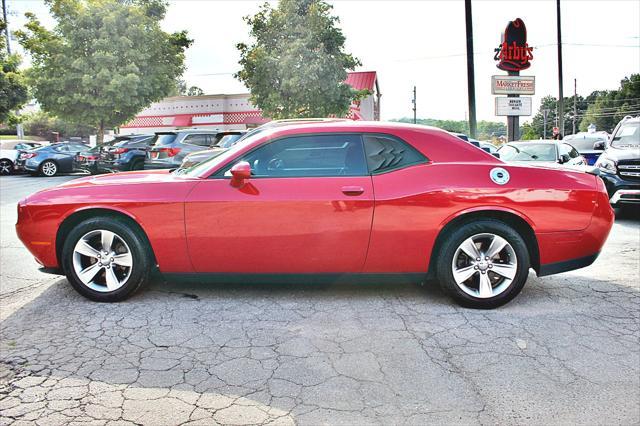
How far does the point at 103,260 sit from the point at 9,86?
25.4 metres

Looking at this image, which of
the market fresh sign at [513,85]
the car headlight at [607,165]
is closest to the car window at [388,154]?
the car headlight at [607,165]

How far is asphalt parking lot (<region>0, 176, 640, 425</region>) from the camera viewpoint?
2758 mm

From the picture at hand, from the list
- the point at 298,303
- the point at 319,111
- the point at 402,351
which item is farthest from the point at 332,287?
the point at 319,111

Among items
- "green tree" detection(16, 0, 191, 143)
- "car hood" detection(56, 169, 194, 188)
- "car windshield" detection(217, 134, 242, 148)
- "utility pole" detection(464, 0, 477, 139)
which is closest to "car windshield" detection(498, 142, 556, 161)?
"utility pole" detection(464, 0, 477, 139)

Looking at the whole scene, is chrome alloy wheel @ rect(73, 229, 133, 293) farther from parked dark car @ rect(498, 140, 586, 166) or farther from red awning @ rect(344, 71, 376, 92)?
red awning @ rect(344, 71, 376, 92)

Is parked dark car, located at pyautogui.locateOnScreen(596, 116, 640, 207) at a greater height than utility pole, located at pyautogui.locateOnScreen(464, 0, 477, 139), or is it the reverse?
utility pole, located at pyautogui.locateOnScreen(464, 0, 477, 139)

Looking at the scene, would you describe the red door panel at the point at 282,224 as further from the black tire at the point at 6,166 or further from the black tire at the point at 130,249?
the black tire at the point at 6,166

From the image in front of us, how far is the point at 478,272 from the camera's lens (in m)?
4.29

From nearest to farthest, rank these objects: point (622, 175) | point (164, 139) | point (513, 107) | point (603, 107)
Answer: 1. point (622, 175)
2. point (164, 139)
3. point (513, 107)
4. point (603, 107)

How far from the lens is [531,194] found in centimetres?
423

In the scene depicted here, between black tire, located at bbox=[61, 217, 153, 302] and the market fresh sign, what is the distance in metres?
15.6

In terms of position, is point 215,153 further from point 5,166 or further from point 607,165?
point 5,166

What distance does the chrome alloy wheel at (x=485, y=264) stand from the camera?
13.9ft

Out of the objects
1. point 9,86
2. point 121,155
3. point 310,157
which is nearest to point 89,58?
point 9,86
